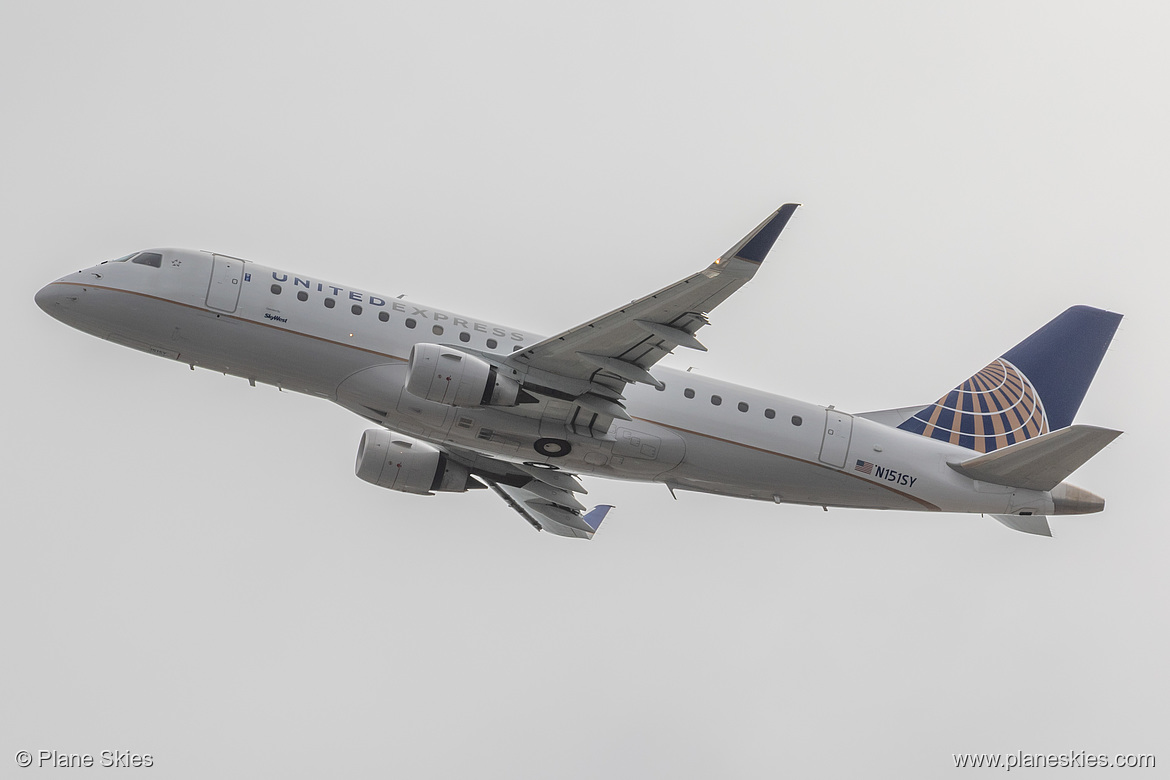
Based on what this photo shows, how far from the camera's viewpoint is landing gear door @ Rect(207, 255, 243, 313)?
2919 cm

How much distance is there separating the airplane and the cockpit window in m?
0.04

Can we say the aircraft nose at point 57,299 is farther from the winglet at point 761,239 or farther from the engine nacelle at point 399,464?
the winglet at point 761,239

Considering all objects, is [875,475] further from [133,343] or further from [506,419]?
[133,343]

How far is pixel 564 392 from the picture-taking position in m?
29.3

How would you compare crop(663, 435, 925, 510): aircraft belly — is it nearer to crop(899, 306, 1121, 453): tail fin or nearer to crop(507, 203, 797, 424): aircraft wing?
crop(507, 203, 797, 424): aircraft wing

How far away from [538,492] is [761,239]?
14.4 meters

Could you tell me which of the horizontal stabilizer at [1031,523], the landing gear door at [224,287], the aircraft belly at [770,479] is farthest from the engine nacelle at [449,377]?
the horizontal stabilizer at [1031,523]

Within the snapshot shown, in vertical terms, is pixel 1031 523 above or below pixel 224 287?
below

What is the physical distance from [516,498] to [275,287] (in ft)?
34.7

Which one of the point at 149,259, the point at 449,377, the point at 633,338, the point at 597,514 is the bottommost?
the point at 597,514

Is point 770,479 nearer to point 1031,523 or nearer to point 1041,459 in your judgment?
point 1041,459

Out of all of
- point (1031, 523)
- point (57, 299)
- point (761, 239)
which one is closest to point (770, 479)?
point (1031, 523)

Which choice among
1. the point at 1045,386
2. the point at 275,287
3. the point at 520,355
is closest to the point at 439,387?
the point at 520,355

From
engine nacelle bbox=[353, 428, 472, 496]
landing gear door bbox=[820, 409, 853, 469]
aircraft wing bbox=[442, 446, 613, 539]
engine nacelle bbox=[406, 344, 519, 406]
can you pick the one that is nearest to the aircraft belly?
landing gear door bbox=[820, 409, 853, 469]
